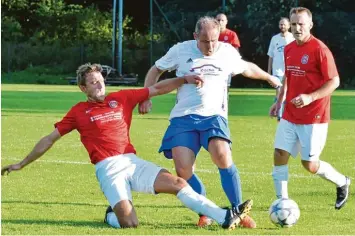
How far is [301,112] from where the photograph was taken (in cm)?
990

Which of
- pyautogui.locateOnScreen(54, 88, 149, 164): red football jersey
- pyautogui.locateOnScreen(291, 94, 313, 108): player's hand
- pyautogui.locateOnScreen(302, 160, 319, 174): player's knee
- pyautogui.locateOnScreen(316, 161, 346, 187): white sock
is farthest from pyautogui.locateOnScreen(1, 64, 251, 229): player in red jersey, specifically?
pyautogui.locateOnScreen(316, 161, 346, 187): white sock

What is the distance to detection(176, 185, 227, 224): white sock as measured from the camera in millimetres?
8453

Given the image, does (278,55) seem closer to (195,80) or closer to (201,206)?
(195,80)

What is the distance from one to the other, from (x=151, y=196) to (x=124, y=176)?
176 centimetres

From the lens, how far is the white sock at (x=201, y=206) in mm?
8453

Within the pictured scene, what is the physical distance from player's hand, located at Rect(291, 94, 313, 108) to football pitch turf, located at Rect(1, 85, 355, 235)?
1.04 meters

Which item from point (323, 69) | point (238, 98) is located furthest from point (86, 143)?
point (238, 98)

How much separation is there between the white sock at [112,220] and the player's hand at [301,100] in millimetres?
1941

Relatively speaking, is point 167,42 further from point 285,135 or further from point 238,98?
point 285,135

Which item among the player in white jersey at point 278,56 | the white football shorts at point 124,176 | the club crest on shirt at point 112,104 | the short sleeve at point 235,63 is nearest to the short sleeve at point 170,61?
the short sleeve at point 235,63

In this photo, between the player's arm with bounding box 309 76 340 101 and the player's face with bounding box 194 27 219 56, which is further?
the player's arm with bounding box 309 76 340 101

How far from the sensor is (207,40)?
29.8 feet

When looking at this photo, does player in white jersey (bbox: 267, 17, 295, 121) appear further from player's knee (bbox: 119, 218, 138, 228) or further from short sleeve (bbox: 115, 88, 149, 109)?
player's knee (bbox: 119, 218, 138, 228)

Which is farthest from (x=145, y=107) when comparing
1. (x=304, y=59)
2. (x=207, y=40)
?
(x=304, y=59)
